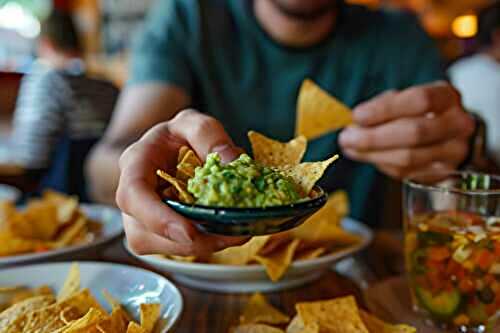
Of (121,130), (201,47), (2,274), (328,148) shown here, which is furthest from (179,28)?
(2,274)

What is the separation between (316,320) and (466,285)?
238mm

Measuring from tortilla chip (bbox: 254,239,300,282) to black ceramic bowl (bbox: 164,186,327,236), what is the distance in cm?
29

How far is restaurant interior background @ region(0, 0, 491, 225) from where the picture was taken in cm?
572

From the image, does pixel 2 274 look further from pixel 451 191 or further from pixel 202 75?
pixel 202 75

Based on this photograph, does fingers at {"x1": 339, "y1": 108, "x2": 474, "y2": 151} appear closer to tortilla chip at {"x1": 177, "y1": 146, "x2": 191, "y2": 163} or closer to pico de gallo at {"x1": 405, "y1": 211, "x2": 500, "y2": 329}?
pico de gallo at {"x1": 405, "y1": 211, "x2": 500, "y2": 329}

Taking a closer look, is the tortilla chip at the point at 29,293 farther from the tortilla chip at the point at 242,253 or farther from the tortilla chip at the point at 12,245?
the tortilla chip at the point at 242,253

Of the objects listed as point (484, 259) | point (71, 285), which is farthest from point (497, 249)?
point (71, 285)

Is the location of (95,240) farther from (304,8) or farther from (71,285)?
(304,8)

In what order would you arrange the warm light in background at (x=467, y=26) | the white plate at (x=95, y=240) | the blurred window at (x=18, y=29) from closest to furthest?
the white plate at (x=95, y=240) → the warm light in background at (x=467, y=26) → the blurred window at (x=18, y=29)

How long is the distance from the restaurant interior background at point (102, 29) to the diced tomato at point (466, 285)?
4.68m

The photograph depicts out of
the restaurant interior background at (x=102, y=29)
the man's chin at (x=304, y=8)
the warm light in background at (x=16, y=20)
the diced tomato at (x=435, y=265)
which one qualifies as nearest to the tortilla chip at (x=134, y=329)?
the diced tomato at (x=435, y=265)

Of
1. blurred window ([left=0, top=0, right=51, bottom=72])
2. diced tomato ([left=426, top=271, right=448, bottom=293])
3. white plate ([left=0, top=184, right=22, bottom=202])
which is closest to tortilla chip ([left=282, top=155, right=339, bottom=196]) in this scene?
diced tomato ([left=426, top=271, right=448, bottom=293])

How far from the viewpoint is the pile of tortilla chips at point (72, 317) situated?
64 cm

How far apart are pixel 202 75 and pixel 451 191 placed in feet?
3.67
